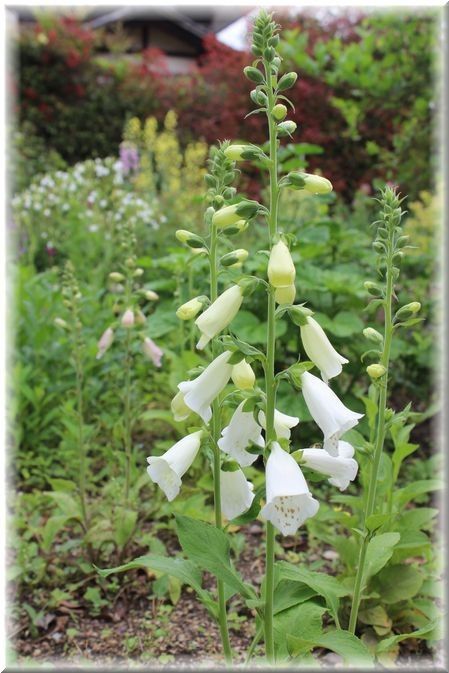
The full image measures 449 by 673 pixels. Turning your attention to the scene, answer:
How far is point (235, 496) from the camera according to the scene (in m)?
1.99

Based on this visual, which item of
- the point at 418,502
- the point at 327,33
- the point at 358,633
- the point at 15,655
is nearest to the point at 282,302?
the point at 358,633

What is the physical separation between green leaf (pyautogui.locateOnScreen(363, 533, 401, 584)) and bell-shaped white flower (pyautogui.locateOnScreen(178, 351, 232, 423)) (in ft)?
2.72

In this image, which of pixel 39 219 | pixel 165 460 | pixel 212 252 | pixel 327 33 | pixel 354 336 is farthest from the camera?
pixel 327 33

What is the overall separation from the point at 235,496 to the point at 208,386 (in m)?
0.37

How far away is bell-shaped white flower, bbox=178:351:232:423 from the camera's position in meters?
1.82

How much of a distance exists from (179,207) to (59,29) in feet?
32.7

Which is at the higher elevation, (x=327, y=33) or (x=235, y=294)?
(x=327, y=33)

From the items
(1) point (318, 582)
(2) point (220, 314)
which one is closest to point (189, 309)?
(2) point (220, 314)

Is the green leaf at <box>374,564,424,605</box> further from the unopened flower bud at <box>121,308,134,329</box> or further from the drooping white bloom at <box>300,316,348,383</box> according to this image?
the unopened flower bud at <box>121,308,134,329</box>

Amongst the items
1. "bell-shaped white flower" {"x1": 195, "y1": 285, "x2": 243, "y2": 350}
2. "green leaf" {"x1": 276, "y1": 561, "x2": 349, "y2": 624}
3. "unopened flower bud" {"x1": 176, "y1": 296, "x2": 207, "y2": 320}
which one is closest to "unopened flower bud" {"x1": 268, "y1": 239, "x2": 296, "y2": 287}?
"bell-shaped white flower" {"x1": 195, "y1": 285, "x2": 243, "y2": 350}

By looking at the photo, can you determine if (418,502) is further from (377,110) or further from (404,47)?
(377,110)

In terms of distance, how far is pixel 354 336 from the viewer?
4324 mm

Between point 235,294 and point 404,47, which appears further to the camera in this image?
point 404,47

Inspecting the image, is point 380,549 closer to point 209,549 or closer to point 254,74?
point 209,549
